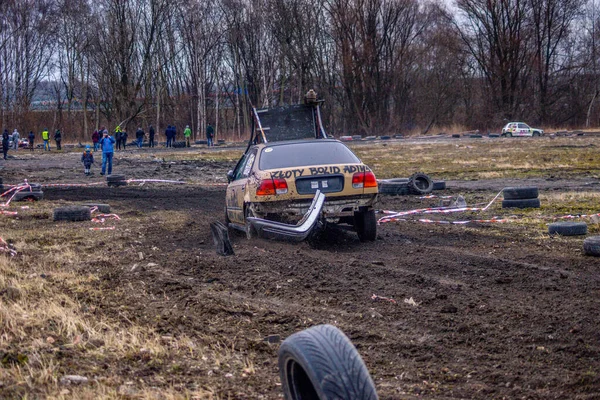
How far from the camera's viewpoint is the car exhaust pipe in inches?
382

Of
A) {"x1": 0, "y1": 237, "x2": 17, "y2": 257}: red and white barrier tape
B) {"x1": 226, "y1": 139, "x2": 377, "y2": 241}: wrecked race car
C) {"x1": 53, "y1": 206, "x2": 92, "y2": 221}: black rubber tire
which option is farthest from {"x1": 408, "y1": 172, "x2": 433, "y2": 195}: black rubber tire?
{"x1": 0, "y1": 237, "x2": 17, "y2": 257}: red and white barrier tape

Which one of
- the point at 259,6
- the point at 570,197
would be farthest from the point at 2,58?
the point at 570,197

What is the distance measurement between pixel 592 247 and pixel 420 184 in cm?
986

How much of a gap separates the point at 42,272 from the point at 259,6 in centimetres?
6734

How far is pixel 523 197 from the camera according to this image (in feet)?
49.5

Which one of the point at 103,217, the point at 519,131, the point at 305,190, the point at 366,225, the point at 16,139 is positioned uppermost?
the point at 519,131

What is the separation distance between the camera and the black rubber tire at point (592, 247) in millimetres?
9328

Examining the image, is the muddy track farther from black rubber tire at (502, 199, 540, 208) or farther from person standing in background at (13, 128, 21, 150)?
person standing in background at (13, 128, 21, 150)

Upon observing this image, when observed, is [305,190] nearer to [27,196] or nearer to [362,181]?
[362,181]

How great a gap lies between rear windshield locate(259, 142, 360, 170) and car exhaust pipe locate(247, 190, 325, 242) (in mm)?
788

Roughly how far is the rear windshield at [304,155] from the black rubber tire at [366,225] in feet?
2.57

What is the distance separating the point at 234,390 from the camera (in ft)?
16.1

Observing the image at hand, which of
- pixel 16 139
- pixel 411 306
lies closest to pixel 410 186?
pixel 411 306

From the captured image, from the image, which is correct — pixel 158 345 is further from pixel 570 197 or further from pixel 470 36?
pixel 470 36
